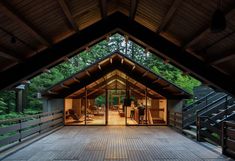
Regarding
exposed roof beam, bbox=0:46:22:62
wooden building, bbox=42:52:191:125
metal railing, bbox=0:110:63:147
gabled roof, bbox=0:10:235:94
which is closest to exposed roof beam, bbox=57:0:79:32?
gabled roof, bbox=0:10:235:94

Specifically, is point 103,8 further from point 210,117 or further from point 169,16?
point 210,117

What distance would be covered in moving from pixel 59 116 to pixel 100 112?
3.79 meters

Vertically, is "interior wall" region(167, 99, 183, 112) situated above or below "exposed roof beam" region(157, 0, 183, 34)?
below

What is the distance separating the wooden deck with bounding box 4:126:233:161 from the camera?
24.2 ft

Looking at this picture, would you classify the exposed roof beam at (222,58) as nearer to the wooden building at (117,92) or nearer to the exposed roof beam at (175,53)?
the exposed roof beam at (175,53)

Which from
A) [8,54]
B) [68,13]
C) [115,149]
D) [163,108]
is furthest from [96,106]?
[68,13]

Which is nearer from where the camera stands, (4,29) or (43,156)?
(4,29)

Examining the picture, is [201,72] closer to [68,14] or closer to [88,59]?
[68,14]

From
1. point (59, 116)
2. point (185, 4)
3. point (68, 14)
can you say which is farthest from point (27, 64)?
point (59, 116)

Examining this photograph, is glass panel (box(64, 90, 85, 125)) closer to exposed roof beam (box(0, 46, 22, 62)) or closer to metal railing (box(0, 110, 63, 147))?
metal railing (box(0, 110, 63, 147))

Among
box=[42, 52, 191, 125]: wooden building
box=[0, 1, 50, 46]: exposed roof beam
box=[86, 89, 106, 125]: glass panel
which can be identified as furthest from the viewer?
box=[86, 89, 106, 125]: glass panel

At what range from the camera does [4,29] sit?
5.15 meters

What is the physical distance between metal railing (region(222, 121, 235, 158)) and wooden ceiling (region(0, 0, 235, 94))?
3.36 ft

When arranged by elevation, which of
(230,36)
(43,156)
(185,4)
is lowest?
(43,156)
